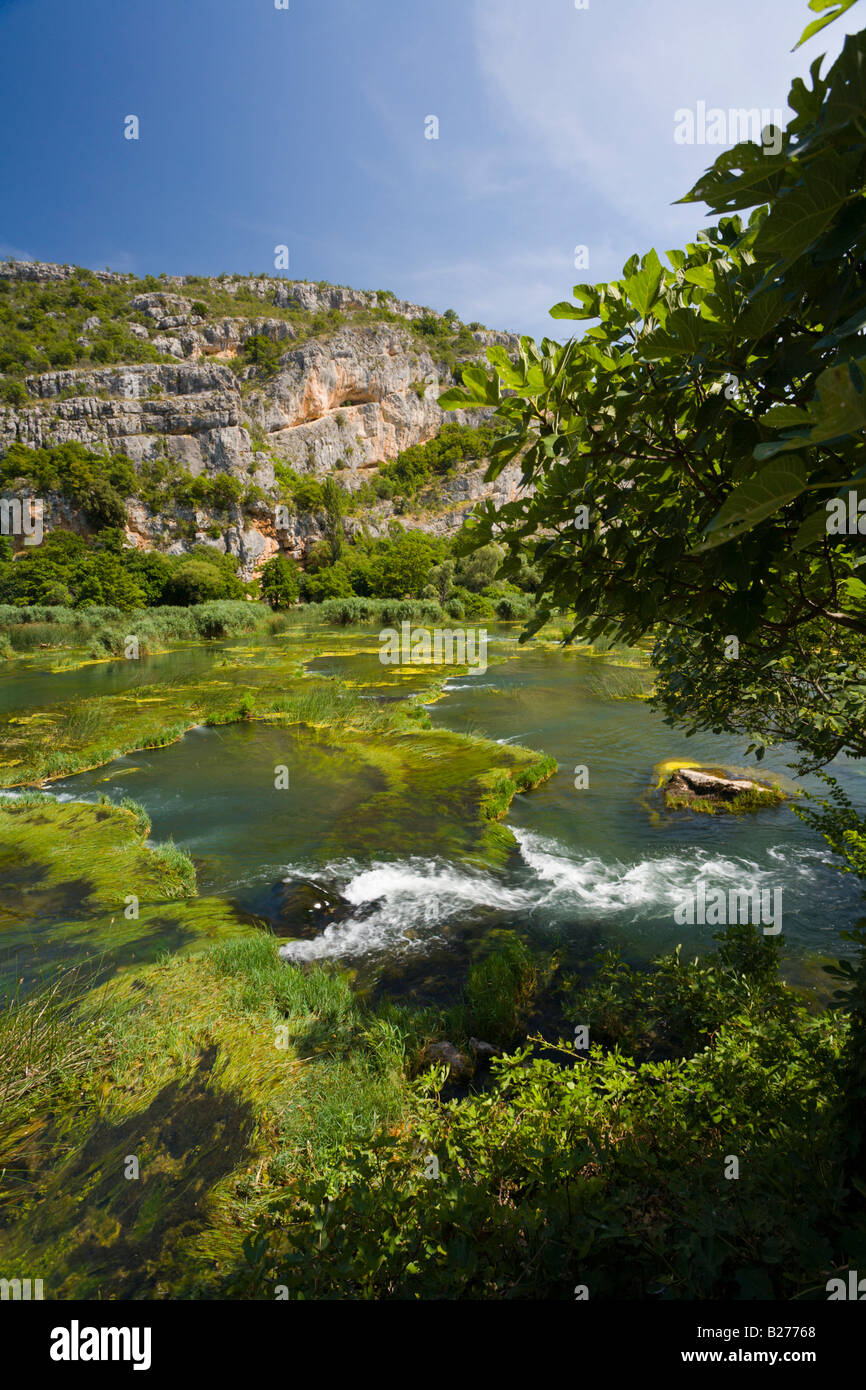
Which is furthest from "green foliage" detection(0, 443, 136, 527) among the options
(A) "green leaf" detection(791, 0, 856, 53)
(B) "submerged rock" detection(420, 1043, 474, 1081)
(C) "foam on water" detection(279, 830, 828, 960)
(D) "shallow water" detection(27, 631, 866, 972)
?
(A) "green leaf" detection(791, 0, 856, 53)

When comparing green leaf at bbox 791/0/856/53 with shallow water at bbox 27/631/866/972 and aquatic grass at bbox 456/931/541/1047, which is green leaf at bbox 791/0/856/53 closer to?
aquatic grass at bbox 456/931/541/1047

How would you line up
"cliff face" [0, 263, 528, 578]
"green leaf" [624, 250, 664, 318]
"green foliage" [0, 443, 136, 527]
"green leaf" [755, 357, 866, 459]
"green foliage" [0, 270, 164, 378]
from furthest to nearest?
"green foliage" [0, 270, 164, 378] → "cliff face" [0, 263, 528, 578] → "green foliage" [0, 443, 136, 527] → "green leaf" [624, 250, 664, 318] → "green leaf" [755, 357, 866, 459]

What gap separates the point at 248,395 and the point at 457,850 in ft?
404

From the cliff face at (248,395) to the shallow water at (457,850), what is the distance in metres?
71.8

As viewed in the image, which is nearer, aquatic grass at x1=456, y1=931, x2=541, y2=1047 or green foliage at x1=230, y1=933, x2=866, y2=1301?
green foliage at x1=230, y1=933, x2=866, y2=1301

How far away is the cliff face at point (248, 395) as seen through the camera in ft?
296

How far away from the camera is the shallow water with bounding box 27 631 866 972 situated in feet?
24.5

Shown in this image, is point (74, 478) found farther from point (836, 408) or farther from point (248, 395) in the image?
point (836, 408)

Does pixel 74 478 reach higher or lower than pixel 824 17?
higher

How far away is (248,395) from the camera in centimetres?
10938

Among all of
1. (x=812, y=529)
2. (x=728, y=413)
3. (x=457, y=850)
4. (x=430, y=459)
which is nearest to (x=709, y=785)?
(x=457, y=850)

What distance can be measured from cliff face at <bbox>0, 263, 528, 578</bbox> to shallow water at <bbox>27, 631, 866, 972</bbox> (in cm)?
7185

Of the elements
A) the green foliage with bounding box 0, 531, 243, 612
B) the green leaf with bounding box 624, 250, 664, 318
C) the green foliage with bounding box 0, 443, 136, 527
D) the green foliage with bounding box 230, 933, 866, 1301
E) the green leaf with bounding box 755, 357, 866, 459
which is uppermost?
the green foliage with bounding box 0, 443, 136, 527

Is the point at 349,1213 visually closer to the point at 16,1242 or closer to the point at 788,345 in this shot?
the point at 16,1242
